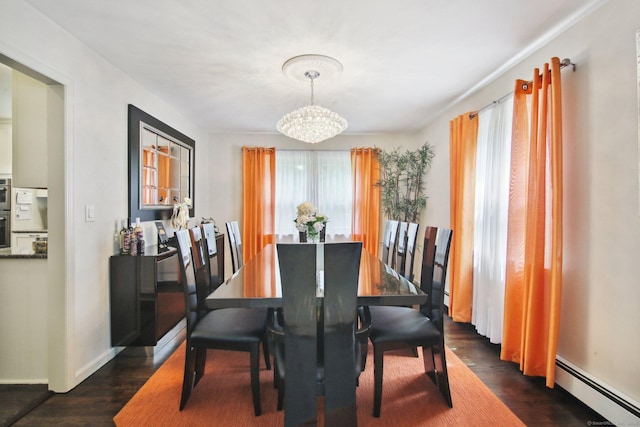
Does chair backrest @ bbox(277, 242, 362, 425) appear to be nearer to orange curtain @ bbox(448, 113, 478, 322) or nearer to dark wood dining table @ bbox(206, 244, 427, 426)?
dark wood dining table @ bbox(206, 244, 427, 426)

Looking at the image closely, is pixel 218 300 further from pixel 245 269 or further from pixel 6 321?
pixel 6 321

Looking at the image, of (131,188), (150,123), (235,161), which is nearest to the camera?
(131,188)

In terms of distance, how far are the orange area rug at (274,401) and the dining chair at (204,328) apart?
11 centimetres

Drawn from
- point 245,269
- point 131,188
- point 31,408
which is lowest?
point 31,408

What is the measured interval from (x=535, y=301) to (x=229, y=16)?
2.77 metres

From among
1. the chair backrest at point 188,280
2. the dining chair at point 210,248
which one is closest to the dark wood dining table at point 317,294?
the chair backrest at point 188,280

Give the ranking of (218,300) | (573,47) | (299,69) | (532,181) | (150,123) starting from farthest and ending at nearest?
(150,123)
(299,69)
(532,181)
(573,47)
(218,300)

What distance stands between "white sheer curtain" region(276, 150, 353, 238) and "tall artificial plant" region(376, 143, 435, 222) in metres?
0.57

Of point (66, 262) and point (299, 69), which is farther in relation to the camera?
point (299, 69)

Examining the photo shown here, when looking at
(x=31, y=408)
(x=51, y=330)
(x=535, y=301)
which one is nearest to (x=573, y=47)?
(x=535, y=301)

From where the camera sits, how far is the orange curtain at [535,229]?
196cm

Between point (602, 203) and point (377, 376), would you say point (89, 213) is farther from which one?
point (602, 203)

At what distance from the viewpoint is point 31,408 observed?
1871 millimetres

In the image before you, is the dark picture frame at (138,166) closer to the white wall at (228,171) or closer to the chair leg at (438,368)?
the white wall at (228,171)
